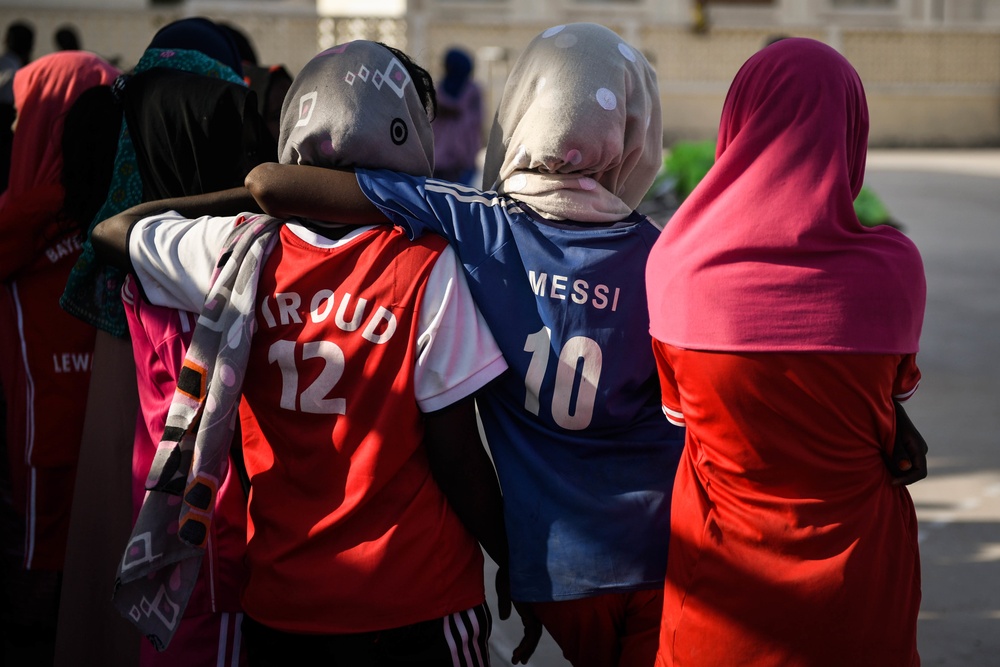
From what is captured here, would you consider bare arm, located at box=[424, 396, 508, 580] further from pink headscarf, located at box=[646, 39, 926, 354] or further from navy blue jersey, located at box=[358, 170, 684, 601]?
pink headscarf, located at box=[646, 39, 926, 354]

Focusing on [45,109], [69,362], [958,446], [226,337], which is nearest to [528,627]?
[226,337]

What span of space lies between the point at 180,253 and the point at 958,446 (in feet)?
13.1

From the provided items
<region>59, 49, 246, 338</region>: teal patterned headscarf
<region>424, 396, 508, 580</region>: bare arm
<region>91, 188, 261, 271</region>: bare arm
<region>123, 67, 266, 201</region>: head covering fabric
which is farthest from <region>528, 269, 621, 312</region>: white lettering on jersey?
<region>59, 49, 246, 338</region>: teal patterned headscarf

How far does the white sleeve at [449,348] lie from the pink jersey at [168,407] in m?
0.52

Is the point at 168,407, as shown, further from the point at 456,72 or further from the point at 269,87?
the point at 456,72

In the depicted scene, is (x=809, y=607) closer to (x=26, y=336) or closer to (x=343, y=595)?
(x=343, y=595)

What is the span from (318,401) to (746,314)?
0.71m

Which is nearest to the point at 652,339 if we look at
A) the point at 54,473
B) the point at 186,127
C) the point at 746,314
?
the point at 746,314

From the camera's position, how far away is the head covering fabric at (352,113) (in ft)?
6.14

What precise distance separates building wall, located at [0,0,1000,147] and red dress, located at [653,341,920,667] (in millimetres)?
16685

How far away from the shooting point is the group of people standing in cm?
171

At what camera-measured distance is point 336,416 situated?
1838 mm

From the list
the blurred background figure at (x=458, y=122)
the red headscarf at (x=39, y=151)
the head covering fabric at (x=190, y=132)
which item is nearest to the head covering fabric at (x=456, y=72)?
the blurred background figure at (x=458, y=122)

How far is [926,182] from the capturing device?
14352mm
